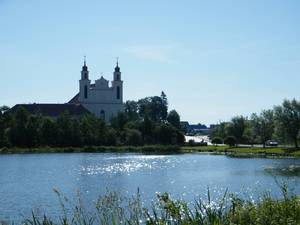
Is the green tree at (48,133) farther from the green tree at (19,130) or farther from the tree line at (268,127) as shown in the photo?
the tree line at (268,127)

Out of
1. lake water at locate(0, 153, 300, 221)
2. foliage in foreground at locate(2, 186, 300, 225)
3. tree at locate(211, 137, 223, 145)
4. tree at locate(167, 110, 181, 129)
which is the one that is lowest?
lake water at locate(0, 153, 300, 221)

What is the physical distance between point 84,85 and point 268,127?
57.9 m

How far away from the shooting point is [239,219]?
8.91 meters

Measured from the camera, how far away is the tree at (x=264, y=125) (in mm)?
103481

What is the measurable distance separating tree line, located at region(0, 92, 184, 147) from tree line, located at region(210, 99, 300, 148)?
12.3m

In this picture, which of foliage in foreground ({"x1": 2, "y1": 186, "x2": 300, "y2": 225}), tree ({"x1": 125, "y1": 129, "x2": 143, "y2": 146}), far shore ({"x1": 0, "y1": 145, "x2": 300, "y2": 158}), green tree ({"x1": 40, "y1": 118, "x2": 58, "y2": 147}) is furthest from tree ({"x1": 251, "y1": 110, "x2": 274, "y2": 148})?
foliage in foreground ({"x1": 2, "y1": 186, "x2": 300, "y2": 225})

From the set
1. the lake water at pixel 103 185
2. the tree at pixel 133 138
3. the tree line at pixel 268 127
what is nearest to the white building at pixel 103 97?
the tree line at pixel 268 127

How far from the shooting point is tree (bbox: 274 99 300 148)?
281ft

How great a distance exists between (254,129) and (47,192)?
250 feet

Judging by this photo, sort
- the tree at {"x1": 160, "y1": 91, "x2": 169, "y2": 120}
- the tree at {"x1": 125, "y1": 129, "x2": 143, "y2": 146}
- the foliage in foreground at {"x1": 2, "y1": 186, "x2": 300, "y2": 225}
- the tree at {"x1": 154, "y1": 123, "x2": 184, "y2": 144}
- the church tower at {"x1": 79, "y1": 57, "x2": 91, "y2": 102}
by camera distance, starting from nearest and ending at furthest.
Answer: the foliage in foreground at {"x1": 2, "y1": 186, "x2": 300, "y2": 225} < the tree at {"x1": 125, "y1": 129, "x2": 143, "y2": 146} < the tree at {"x1": 154, "y1": 123, "x2": 184, "y2": 144} < the church tower at {"x1": 79, "y1": 57, "x2": 91, "y2": 102} < the tree at {"x1": 160, "y1": 91, "x2": 169, "y2": 120}

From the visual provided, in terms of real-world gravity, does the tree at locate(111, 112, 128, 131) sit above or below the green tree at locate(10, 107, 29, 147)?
above

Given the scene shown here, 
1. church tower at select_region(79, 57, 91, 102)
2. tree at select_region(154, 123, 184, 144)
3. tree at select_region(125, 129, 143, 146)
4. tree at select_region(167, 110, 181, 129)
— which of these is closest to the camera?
tree at select_region(125, 129, 143, 146)

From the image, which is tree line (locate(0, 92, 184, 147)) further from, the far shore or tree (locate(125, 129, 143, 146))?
the far shore

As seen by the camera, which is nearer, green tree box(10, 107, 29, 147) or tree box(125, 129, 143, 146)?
green tree box(10, 107, 29, 147)
